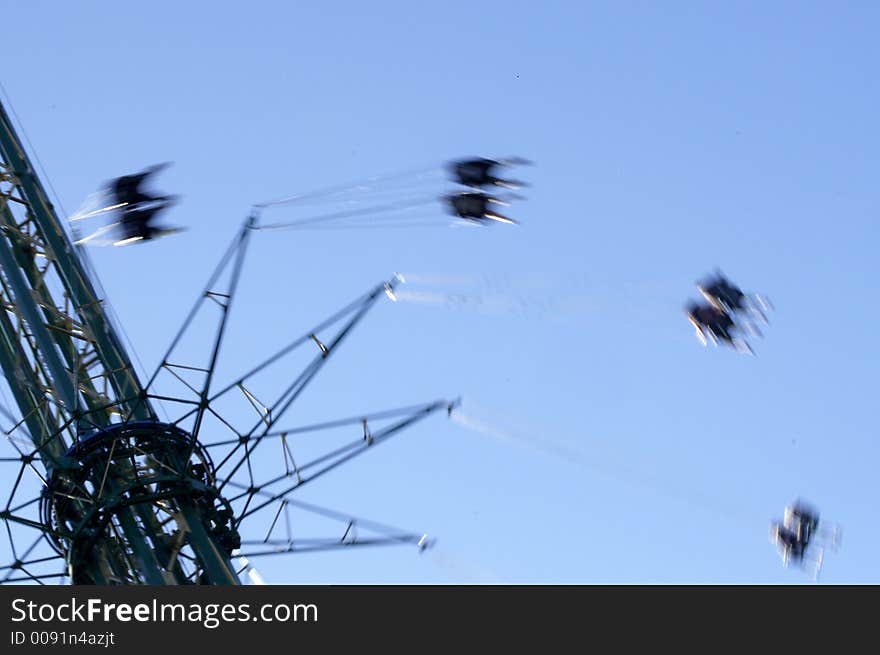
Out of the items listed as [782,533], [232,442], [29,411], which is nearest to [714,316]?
[782,533]

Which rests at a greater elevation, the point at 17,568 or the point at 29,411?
the point at 29,411

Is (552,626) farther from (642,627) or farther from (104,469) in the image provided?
(104,469)

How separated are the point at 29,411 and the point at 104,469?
14.1ft

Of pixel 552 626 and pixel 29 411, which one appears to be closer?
pixel 552 626

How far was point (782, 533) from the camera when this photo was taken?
191 ft

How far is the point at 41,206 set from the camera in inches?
2322

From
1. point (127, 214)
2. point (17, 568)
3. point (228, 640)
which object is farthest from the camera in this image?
point (127, 214)

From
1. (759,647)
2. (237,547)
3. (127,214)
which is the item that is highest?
(127,214)

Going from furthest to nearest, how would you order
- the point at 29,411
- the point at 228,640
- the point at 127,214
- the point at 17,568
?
1. the point at 127,214
2. the point at 29,411
3. the point at 17,568
4. the point at 228,640

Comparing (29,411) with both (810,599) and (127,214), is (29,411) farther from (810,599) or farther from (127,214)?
(810,599)

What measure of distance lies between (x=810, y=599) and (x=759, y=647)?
235cm

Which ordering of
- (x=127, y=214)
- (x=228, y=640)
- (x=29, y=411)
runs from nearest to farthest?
(x=228, y=640) < (x=29, y=411) < (x=127, y=214)

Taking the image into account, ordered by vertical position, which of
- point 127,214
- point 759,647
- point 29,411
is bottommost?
point 759,647

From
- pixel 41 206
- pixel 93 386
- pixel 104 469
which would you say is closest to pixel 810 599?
pixel 104 469
